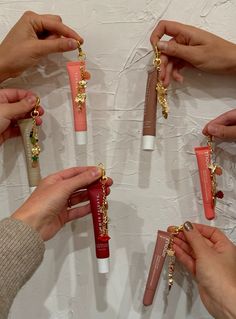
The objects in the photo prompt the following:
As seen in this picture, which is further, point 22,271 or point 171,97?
point 171,97

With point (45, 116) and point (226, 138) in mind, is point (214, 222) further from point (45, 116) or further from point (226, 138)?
point (45, 116)

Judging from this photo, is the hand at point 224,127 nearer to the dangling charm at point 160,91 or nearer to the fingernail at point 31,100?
the dangling charm at point 160,91

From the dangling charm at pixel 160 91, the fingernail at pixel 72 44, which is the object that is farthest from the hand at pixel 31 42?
the dangling charm at pixel 160 91

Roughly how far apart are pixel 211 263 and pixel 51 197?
23 centimetres

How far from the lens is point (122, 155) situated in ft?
2.18

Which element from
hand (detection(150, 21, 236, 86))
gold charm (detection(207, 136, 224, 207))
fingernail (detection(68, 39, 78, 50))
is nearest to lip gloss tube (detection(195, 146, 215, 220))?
gold charm (detection(207, 136, 224, 207))

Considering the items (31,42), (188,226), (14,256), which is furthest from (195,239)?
(31,42)

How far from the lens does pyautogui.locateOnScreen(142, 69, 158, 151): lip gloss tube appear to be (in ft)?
1.99

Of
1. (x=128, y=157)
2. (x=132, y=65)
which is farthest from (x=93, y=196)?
(x=132, y=65)

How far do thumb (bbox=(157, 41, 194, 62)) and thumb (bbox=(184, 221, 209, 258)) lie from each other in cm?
24

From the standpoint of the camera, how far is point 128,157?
26.1 inches

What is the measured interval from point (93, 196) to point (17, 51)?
0.23 metres

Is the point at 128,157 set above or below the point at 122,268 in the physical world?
above

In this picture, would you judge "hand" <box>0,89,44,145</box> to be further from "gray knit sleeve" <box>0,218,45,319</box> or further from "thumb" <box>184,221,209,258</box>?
"thumb" <box>184,221,209,258</box>
